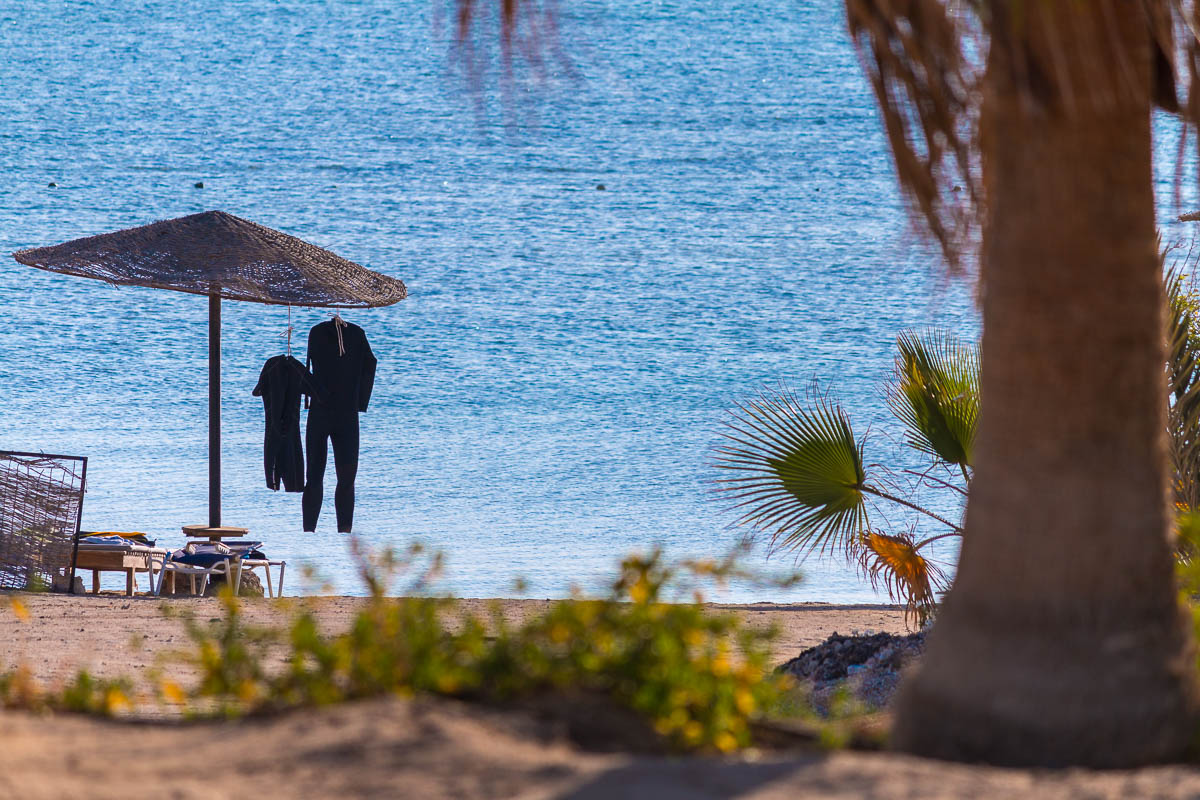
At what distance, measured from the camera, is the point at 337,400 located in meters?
8.78

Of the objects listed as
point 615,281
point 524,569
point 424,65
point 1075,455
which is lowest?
point 524,569

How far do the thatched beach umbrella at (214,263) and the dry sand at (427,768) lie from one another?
5916mm

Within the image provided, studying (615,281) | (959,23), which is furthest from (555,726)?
(615,281)

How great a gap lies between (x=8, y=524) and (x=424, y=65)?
17.0 metres

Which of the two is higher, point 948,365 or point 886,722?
point 948,365

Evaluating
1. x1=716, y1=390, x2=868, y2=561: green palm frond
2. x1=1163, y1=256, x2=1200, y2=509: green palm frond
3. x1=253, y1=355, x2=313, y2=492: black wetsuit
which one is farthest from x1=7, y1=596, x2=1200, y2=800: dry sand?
x1=253, y1=355, x2=313, y2=492: black wetsuit

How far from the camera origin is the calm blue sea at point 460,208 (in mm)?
20469

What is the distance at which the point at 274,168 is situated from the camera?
2333 cm

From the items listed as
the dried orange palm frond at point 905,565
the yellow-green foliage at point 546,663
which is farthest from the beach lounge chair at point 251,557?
the yellow-green foliage at point 546,663

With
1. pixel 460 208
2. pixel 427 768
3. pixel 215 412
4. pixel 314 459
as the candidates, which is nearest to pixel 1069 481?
pixel 427 768

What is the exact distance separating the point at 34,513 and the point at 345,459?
6.68ft

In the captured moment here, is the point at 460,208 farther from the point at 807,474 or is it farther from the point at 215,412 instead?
the point at 807,474

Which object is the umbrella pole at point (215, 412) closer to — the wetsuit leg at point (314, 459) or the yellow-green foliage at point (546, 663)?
the wetsuit leg at point (314, 459)

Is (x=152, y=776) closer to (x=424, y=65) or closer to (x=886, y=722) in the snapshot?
(x=886, y=722)
